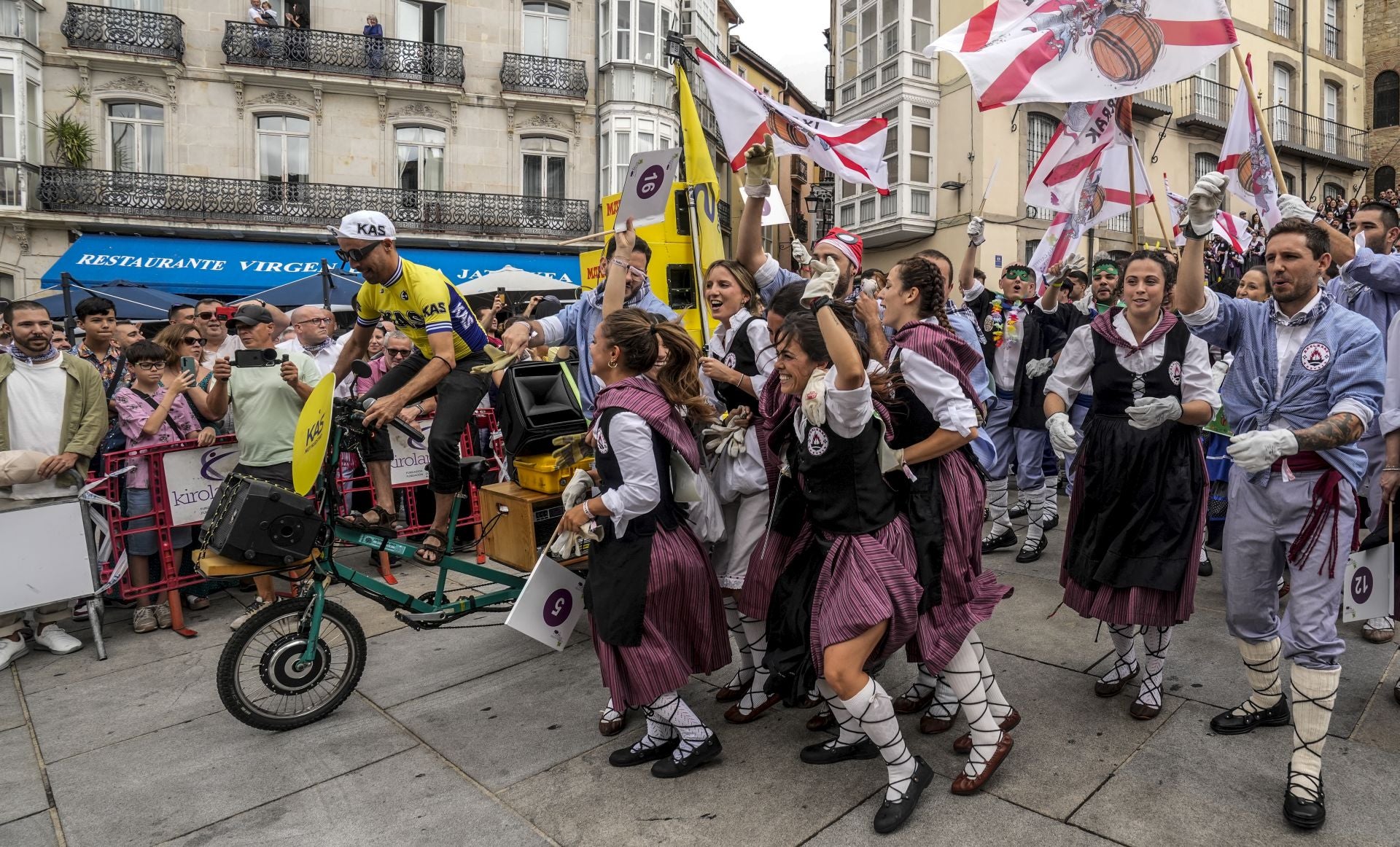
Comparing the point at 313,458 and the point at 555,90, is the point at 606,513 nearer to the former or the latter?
the point at 313,458

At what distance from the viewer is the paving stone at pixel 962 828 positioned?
279cm

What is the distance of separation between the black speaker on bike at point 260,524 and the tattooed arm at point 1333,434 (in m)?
3.95

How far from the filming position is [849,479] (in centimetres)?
302

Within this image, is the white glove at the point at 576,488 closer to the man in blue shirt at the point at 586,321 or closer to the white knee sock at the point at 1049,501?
the man in blue shirt at the point at 586,321

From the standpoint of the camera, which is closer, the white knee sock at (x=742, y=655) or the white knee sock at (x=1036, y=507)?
the white knee sock at (x=742, y=655)

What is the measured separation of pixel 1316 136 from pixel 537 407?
113 ft

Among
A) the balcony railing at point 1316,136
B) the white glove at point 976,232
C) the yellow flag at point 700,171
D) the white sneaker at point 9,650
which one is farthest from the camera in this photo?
the balcony railing at point 1316,136

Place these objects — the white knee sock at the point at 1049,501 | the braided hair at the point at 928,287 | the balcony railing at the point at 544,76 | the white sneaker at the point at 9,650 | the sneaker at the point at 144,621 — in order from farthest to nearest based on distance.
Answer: the balcony railing at the point at 544,76, the white knee sock at the point at 1049,501, the sneaker at the point at 144,621, the white sneaker at the point at 9,650, the braided hair at the point at 928,287

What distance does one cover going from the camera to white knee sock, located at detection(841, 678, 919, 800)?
285 centimetres

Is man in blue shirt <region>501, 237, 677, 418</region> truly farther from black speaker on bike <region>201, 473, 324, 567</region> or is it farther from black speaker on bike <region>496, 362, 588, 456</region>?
black speaker on bike <region>201, 473, 324, 567</region>

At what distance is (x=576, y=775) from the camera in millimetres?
3359

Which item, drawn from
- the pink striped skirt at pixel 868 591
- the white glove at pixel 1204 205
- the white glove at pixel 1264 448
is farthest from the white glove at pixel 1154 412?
the pink striped skirt at pixel 868 591

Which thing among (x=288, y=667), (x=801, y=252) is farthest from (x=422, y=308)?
(x=801, y=252)

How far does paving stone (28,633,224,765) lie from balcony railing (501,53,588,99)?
66.6 feet
